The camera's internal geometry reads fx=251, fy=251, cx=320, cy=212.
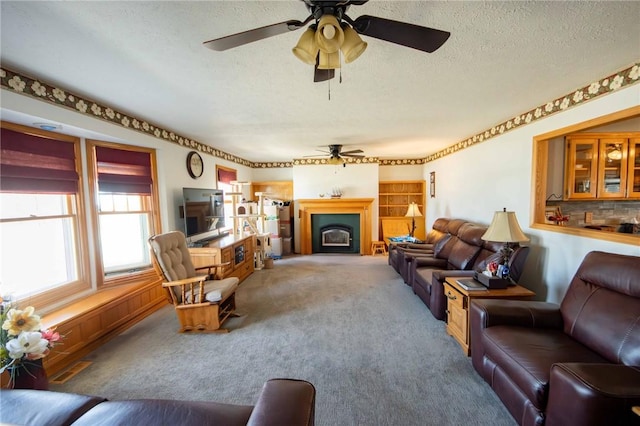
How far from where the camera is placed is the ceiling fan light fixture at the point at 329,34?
42.4 inches

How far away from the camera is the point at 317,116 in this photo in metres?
3.09

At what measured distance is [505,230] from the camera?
7.50 feet

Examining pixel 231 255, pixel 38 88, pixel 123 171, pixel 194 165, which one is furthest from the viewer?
pixel 194 165

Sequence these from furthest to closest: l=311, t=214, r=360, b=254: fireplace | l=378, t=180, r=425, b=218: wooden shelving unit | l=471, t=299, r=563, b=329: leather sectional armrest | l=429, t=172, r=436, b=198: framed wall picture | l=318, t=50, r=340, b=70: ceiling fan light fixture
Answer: l=378, t=180, r=425, b=218: wooden shelving unit → l=311, t=214, r=360, b=254: fireplace → l=429, t=172, r=436, b=198: framed wall picture → l=471, t=299, r=563, b=329: leather sectional armrest → l=318, t=50, r=340, b=70: ceiling fan light fixture

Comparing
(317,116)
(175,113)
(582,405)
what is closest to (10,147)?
(175,113)

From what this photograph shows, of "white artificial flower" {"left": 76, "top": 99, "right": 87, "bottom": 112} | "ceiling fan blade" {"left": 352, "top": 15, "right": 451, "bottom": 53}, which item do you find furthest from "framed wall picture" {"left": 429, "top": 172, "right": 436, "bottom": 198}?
"white artificial flower" {"left": 76, "top": 99, "right": 87, "bottom": 112}

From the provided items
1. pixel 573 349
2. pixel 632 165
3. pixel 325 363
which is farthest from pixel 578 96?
pixel 325 363

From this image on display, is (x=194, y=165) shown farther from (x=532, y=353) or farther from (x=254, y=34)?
(x=532, y=353)

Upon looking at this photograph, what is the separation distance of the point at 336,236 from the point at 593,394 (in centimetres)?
547

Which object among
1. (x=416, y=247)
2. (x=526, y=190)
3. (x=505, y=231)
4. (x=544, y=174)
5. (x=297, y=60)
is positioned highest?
(x=297, y=60)

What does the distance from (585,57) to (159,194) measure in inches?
179

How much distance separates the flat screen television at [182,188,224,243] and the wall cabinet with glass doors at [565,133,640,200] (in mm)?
4946

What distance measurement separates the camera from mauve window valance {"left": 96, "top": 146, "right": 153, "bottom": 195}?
2.87 metres

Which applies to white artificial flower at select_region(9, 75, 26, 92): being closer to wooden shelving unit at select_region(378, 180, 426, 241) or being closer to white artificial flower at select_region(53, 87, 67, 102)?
white artificial flower at select_region(53, 87, 67, 102)
